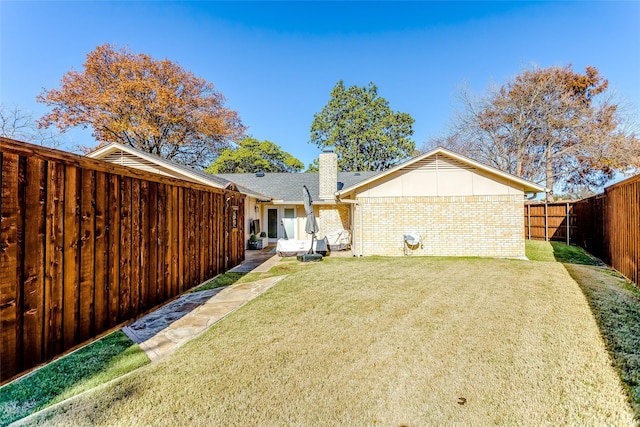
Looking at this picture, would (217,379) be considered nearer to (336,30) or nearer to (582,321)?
(582,321)

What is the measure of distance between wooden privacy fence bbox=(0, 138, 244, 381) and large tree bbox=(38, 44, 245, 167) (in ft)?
71.9

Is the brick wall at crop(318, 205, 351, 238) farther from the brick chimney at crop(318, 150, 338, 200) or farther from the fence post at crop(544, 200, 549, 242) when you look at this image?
the fence post at crop(544, 200, 549, 242)

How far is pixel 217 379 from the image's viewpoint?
3004 millimetres

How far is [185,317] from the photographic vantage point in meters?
5.00

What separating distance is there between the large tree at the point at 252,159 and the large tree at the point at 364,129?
600 centimetres

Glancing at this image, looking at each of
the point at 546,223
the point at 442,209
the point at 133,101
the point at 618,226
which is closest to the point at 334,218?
the point at 442,209

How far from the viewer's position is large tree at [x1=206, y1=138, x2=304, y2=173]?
30266 mm

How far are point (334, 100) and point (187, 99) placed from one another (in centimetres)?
1783

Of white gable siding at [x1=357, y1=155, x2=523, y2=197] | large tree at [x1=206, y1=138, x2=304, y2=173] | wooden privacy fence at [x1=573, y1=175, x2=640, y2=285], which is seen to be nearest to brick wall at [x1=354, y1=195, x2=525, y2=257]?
white gable siding at [x1=357, y1=155, x2=523, y2=197]

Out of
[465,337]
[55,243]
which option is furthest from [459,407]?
[55,243]

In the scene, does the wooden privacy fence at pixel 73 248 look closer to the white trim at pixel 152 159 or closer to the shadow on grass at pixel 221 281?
the shadow on grass at pixel 221 281

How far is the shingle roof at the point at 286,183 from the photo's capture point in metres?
17.9

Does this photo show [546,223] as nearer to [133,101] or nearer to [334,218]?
[334,218]

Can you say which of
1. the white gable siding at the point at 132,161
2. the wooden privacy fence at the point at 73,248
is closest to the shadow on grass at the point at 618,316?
the wooden privacy fence at the point at 73,248
